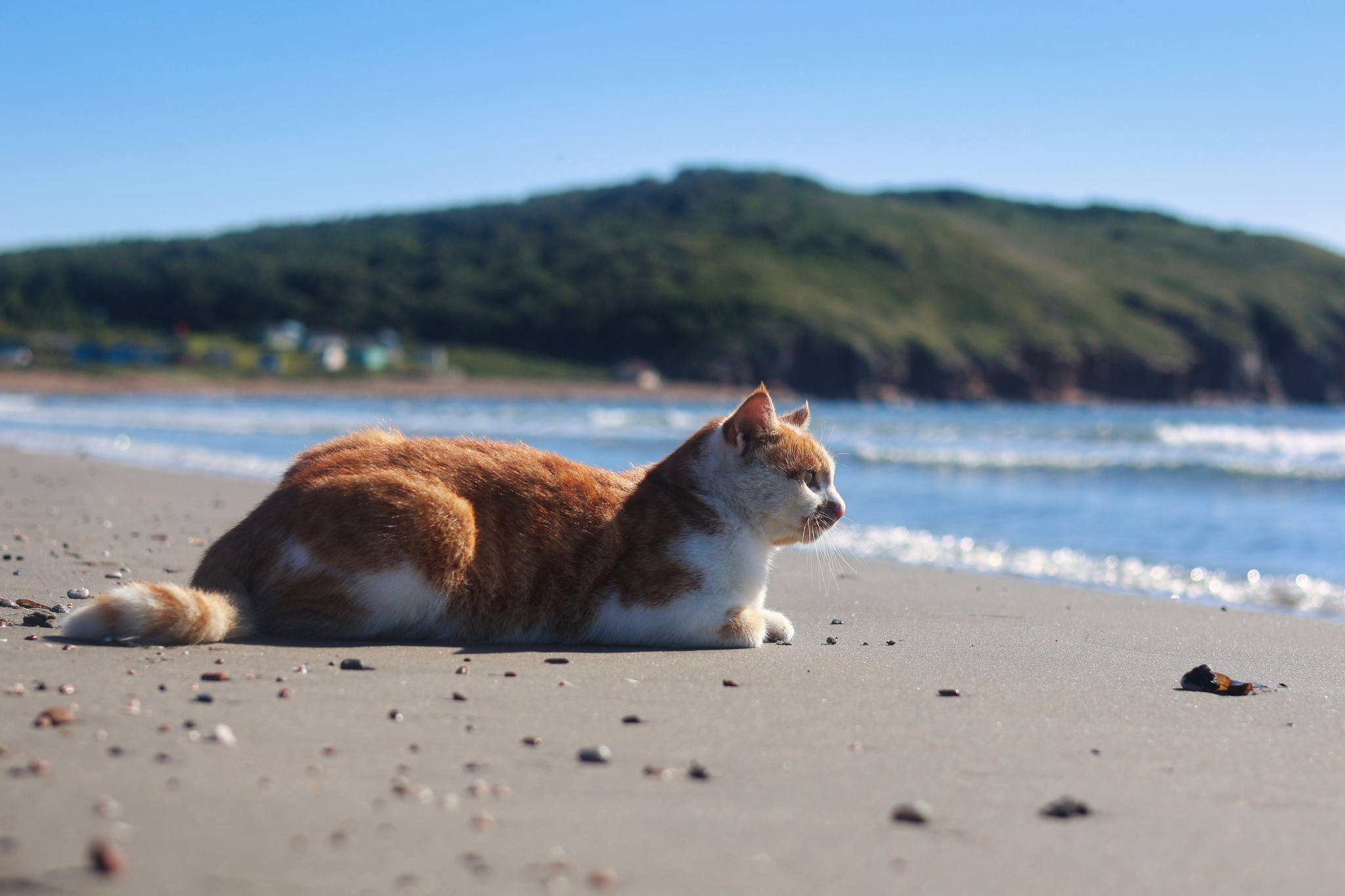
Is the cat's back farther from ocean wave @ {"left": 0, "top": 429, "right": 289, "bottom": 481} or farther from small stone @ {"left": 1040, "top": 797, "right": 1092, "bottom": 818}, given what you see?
ocean wave @ {"left": 0, "top": 429, "right": 289, "bottom": 481}

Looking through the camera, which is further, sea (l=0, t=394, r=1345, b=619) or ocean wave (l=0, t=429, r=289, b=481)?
ocean wave (l=0, t=429, r=289, b=481)

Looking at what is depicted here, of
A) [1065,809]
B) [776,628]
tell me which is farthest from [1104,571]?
[1065,809]

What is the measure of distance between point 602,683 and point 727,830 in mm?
1578

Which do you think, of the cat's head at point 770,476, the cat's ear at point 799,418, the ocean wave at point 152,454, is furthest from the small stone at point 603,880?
the ocean wave at point 152,454

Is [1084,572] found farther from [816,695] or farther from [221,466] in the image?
[221,466]

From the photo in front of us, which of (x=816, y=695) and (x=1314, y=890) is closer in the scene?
(x=1314, y=890)

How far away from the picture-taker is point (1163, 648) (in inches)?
218

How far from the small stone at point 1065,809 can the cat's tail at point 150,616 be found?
3310 mm

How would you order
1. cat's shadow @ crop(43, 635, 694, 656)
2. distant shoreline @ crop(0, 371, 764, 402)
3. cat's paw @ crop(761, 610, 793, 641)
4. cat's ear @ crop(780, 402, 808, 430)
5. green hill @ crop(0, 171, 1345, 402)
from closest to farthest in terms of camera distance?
cat's shadow @ crop(43, 635, 694, 656)
cat's paw @ crop(761, 610, 793, 641)
cat's ear @ crop(780, 402, 808, 430)
distant shoreline @ crop(0, 371, 764, 402)
green hill @ crop(0, 171, 1345, 402)

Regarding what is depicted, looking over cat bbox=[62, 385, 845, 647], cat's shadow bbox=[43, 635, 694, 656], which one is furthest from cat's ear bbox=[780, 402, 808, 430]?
cat's shadow bbox=[43, 635, 694, 656]

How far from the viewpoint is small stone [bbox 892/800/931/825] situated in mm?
2719

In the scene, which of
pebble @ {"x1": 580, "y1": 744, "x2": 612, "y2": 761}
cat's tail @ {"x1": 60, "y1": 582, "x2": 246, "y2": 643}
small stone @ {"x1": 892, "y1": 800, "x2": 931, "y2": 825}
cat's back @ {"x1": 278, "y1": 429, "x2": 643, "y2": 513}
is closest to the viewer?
small stone @ {"x1": 892, "y1": 800, "x2": 931, "y2": 825}

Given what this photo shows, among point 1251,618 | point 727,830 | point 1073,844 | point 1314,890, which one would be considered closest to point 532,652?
point 727,830

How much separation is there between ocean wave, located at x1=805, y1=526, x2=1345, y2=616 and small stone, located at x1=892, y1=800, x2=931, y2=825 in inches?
161
